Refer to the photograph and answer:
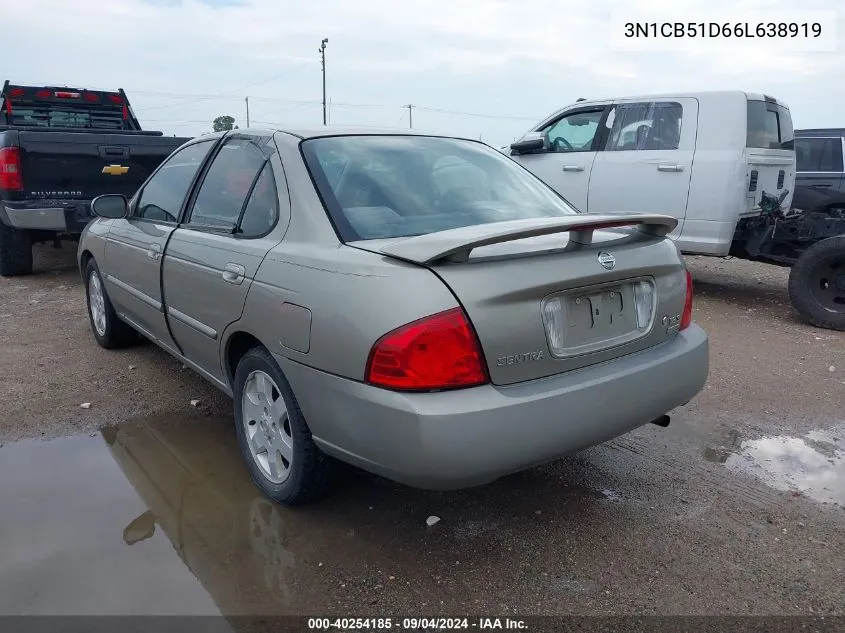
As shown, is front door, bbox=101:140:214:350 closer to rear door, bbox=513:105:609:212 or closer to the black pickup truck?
the black pickup truck

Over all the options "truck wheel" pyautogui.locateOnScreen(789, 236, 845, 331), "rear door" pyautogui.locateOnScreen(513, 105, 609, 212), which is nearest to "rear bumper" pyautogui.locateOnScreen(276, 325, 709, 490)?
"truck wheel" pyautogui.locateOnScreen(789, 236, 845, 331)

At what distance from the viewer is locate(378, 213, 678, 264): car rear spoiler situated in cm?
222

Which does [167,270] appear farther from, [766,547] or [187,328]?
[766,547]

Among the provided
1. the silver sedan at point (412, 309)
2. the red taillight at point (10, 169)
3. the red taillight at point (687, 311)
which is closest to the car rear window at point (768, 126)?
the silver sedan at point (412, 309)

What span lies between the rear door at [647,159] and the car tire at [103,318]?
4.52 m

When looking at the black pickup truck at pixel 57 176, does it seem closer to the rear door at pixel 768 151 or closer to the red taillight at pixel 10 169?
the red taillight at pixel 10 169

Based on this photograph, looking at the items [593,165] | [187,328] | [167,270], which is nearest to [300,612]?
[187,328]

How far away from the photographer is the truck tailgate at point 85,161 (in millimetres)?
7051

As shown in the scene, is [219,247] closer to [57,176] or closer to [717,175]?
[717,175]

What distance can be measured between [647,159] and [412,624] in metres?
5.80

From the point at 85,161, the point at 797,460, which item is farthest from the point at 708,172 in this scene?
the point at 85,161

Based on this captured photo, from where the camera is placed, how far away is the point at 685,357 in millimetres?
2799

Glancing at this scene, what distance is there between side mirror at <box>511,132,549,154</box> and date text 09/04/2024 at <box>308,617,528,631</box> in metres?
4.77

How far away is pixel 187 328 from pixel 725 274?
24.7ft
